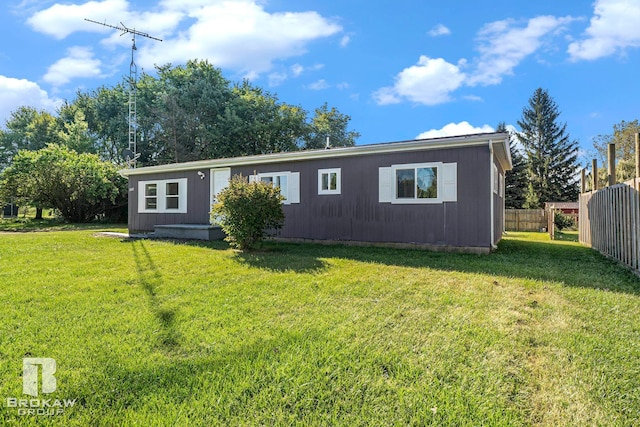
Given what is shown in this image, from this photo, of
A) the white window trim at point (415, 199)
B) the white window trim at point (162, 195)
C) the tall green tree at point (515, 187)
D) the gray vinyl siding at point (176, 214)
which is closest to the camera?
the white window trim at point (415, 199)

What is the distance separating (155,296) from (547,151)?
112 feet

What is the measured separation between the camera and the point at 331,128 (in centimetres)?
2991

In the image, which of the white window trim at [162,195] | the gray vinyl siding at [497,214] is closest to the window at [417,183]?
the gray vinyl siding at [497,214]

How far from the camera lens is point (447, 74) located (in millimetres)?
14625

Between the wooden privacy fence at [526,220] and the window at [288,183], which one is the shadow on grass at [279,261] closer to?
the window at [288,183]

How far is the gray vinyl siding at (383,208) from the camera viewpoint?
743cm

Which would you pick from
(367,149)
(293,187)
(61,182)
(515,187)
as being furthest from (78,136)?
(515,187)

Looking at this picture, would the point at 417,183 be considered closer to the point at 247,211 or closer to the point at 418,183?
the point at 418,183

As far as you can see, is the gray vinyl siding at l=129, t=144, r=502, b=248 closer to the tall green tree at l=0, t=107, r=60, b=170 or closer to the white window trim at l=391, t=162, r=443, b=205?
the white window trim at l=391, t=162, r=443, b=205

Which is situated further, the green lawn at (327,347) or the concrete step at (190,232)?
the concrete step at (190,232)

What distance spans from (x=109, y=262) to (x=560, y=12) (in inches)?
552

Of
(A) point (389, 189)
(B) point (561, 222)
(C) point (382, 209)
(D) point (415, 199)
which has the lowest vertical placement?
(B) point (561, 222)

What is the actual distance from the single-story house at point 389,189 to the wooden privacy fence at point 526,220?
7357mm

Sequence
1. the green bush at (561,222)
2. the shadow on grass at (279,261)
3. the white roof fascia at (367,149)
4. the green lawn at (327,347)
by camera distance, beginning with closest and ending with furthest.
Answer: the green lawn at (327,347), the shadow on grass at (279,261), the white roof fascia at (367,149), the green bush at (561,222)
